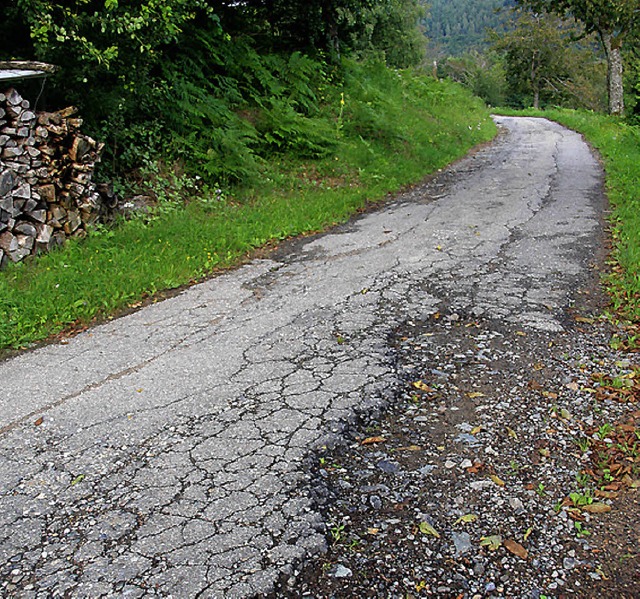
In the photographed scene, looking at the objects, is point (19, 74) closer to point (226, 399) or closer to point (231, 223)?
point (231, 223)

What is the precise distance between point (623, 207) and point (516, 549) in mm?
7345

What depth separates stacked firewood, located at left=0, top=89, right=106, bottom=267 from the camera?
6723mm

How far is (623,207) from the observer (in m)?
8.81

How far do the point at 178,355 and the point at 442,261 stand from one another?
133 inches

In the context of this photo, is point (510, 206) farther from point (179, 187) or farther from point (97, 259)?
point (97, 259)

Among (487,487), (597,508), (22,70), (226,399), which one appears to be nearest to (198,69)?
(22,70)

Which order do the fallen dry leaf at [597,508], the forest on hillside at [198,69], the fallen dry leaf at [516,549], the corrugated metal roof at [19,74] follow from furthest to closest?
the forest on hillside at [198,69] → the corrugated metal roof at [19,74] → the fallen dry leaf at [597,508] → the fallen dry leaf at [516,549]

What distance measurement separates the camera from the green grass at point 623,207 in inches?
224

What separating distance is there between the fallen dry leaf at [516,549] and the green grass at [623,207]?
3098 millimetres

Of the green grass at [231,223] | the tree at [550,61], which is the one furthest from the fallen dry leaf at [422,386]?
the tree at [550,61]

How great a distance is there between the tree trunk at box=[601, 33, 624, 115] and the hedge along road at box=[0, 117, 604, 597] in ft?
65.5

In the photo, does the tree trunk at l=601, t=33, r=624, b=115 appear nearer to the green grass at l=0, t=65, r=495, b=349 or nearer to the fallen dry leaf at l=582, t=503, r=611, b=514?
the green grass at l=0, t=65, r=495, b=349

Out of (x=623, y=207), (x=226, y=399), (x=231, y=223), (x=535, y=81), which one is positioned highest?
(x=535, y=81)

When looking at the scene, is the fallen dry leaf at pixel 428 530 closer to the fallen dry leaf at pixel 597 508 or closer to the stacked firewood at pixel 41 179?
Answer: the fallen dry leaf at pixel 597 508
